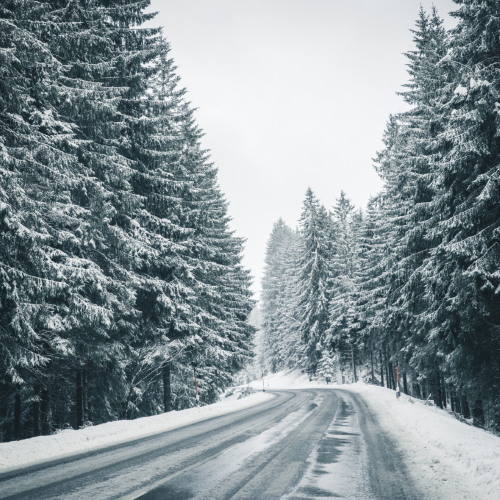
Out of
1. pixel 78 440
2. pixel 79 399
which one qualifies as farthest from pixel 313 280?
pixel 78 440

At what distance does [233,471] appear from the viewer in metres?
6.39

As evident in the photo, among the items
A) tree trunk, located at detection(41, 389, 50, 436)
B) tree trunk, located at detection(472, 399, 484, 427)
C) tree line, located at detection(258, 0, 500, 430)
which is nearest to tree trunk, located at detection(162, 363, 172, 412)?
tree trunk, located at detection(41, 389, 50, 436)

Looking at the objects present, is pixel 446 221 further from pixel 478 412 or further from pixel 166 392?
pixel 166 392

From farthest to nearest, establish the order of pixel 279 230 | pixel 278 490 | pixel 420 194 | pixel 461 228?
1. pixel 279 230
2. pixel 420 194
3. pixel 461 228
4. pixel 278 490

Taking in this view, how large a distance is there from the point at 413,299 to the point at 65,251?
1524 centimetres

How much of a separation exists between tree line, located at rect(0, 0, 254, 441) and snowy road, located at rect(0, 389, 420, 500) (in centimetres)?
359

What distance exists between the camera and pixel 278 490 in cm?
534

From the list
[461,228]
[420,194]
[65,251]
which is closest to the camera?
[65,251]

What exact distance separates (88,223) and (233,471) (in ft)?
28.2

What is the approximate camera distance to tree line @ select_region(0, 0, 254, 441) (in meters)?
9.38

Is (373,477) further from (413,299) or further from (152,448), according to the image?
(413,299)

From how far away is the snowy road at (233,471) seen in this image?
209 inches

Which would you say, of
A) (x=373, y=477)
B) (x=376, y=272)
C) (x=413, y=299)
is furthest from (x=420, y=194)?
(x=373, y=477)

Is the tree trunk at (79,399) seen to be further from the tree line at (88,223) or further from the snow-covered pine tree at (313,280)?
the snow-covered pine tree at (313,280)
